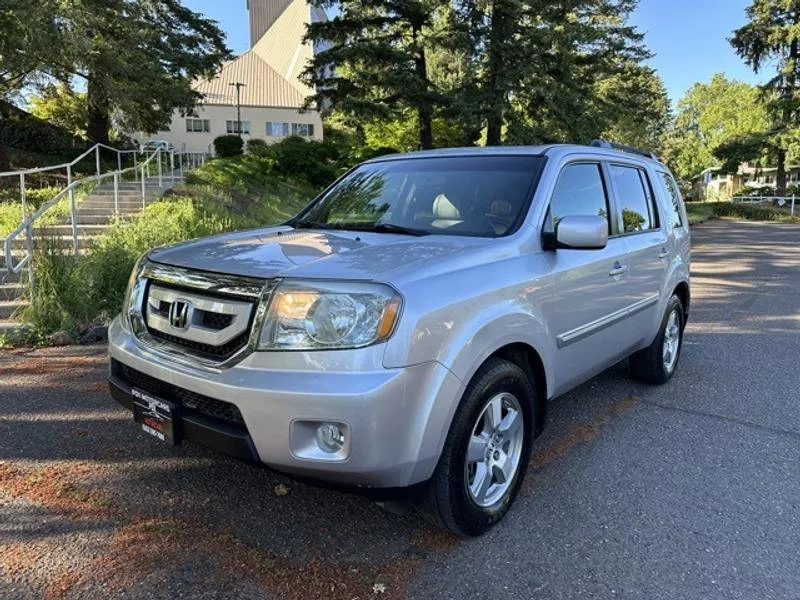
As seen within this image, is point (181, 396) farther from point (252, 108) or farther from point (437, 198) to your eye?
point (252, 108)

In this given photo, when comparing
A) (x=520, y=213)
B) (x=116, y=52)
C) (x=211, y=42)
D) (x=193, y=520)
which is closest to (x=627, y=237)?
(x=520, y=213)

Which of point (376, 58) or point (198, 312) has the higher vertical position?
point (376, 58)

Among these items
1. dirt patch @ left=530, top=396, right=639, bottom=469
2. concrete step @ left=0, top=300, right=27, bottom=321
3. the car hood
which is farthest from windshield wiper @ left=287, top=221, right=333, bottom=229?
concrete step @ left=0, top=300, right=27, bottom=321

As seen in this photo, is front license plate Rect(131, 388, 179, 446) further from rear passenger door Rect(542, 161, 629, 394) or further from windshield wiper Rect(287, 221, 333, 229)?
rear passenger door Rect(542, 161, 629, 394)

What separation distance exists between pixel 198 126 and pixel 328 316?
182ft

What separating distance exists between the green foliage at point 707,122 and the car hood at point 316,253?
219 feet

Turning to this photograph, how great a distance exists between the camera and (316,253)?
291cm

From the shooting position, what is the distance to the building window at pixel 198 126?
174 feet

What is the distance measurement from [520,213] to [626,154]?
1.80m

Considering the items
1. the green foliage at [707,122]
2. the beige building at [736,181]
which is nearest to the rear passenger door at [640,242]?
the green foliage at [707,122]

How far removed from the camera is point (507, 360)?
3.04 meters

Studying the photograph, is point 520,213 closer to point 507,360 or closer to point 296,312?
point 507,360

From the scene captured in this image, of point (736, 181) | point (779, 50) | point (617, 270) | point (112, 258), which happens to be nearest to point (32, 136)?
point (112, 258)

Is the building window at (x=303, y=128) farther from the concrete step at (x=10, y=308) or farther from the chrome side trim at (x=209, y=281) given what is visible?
the chrome side trim at (x=209, y=281)
